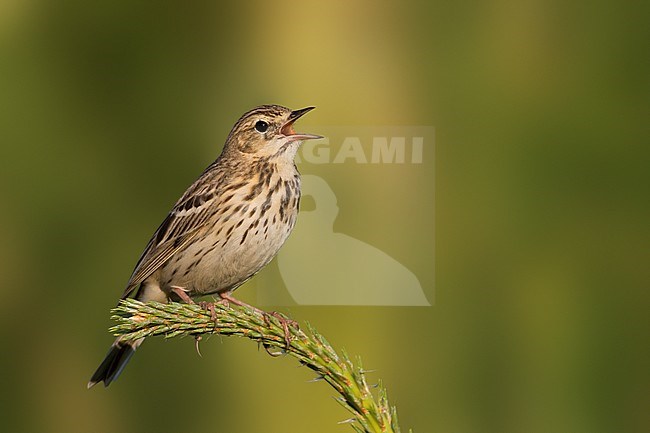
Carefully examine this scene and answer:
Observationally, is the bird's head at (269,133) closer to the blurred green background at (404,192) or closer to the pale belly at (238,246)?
the pale belly at (238,246)

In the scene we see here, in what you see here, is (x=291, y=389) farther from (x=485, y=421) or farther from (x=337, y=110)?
(x=337, y=110)

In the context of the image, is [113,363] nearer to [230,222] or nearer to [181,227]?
[181,227]

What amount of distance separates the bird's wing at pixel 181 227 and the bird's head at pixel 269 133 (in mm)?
257

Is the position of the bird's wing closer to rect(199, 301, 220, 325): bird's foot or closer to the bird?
the bird

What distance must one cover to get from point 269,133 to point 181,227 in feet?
1.82

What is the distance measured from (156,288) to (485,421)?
431 cm

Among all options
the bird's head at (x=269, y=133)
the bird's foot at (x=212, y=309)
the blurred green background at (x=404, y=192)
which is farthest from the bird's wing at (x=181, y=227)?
the blurred green background at (x=404, y=192)

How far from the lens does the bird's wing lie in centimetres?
444

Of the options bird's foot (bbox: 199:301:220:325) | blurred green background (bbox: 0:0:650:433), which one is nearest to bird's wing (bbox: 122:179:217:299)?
bird's foot (bbox: 199:301:220:325)

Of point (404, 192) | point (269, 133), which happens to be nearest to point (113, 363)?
point (269, 133)

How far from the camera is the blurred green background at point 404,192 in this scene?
8.26 meters

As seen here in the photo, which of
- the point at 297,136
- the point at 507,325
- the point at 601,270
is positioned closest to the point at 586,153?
the point at 601,270

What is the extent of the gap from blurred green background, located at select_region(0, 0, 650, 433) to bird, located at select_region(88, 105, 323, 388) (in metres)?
3.17

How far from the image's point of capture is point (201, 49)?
9.59m
